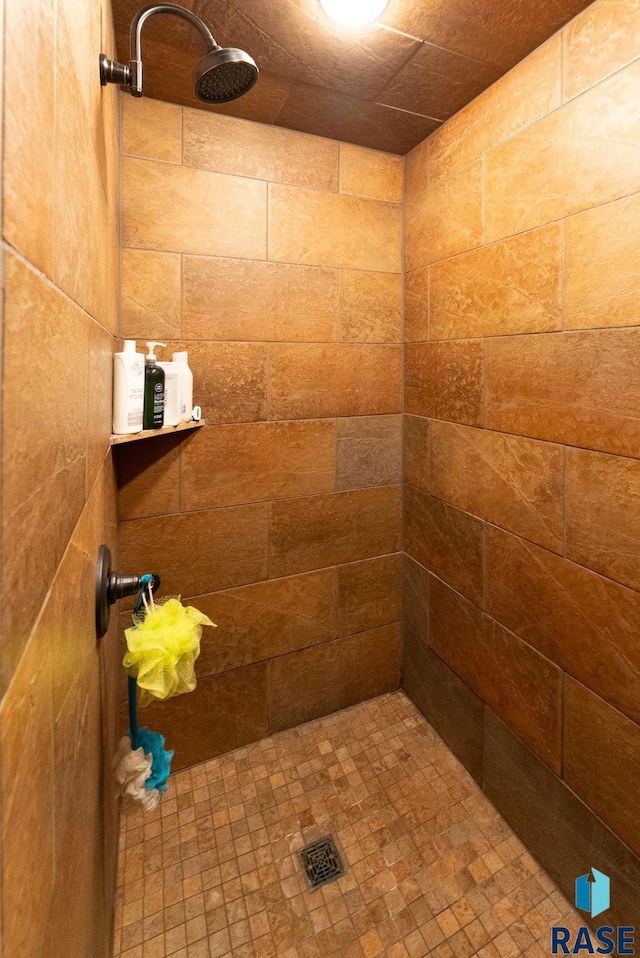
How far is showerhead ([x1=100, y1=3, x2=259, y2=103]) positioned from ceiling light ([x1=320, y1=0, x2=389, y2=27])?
337 millimetres

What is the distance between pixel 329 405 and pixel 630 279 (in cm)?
98

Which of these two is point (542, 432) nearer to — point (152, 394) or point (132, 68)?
point (152, 394)

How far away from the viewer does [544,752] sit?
1300mm

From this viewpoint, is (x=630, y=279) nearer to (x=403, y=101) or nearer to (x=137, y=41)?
(x=403, y=101)

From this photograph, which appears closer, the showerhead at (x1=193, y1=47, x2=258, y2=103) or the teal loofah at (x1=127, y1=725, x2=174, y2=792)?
the showerhead at (x1=193, y1=47, x2=258, y2=103)

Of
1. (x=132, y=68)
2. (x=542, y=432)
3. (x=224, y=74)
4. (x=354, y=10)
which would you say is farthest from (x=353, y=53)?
(x=542, y=432)

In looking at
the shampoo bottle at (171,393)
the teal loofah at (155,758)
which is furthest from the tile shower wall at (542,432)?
the teal loofah at (155,758)

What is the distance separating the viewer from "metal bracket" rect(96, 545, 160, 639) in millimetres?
832

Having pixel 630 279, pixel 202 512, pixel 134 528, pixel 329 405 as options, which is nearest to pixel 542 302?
pixel 630 279

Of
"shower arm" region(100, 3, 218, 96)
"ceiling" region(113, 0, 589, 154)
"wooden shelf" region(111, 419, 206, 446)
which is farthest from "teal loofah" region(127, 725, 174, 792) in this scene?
"ceiling" region(113, 0, 589, 154)

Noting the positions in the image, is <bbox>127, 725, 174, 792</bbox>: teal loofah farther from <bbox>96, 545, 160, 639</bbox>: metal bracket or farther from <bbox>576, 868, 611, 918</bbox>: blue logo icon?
<bbox>576, 868, 611, 918</bbox>: blue logo icon

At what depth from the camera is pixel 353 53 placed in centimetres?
122

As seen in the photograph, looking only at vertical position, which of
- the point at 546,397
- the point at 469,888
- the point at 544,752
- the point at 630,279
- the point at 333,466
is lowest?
the point at 469,888

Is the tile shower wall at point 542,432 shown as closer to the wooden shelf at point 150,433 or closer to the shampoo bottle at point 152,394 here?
the wooden shelf at point 150,433
